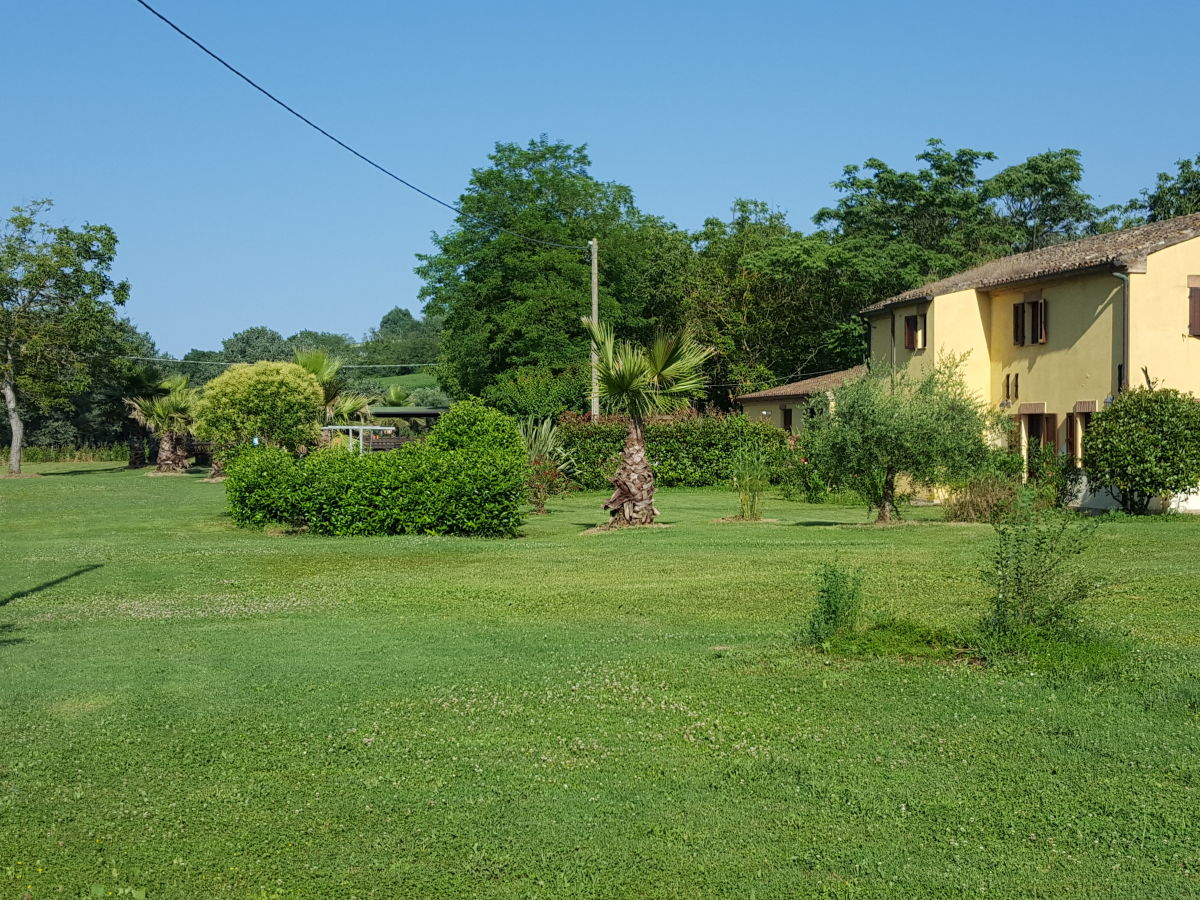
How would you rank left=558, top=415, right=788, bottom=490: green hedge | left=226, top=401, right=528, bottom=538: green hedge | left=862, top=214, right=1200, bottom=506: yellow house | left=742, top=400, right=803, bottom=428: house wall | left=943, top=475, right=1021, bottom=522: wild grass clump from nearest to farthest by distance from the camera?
left=226, top=401, right=528, bottom=538: green hedge, left=943, top=475, right=1021, bottom=522: wild grass clump, left=862, top=214, right=1200, bottom=506: yellow house, left=558, top=415, right=788, bottom=490: green hedge, left=742, top=400, right=803, bottom=428: house wall

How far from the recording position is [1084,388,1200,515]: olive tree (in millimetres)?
24562

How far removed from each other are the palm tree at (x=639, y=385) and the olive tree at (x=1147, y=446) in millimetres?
9158

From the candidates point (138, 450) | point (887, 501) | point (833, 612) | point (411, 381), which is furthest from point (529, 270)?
point (411, 381)

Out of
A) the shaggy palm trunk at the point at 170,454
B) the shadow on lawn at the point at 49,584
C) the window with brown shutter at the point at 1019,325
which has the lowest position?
the shadow on lawn at the point at 49,584

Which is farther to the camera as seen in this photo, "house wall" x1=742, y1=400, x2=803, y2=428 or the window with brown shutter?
"house wall" x1=742, y1=400, x2=803, y2=428

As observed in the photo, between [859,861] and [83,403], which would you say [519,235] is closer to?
[83,403]

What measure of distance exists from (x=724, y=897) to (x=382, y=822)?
1901 millimetres

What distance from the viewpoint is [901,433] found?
21688mm

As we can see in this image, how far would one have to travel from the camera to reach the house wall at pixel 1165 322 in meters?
27.4

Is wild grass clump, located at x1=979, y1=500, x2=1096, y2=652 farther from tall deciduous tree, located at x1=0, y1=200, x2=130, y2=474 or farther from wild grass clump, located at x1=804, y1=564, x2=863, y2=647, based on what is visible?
tall deciduous tree, located at x1=0, y1=200, x2=130, y2=474

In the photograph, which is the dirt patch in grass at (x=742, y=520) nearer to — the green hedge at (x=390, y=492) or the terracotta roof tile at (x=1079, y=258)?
the green hedge at (x=390, y=492)

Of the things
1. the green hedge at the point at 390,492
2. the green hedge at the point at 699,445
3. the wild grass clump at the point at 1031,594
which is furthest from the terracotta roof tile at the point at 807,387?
the wild grass clump at the point at 1031,594

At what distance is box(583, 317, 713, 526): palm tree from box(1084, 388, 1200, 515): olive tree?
361 inches

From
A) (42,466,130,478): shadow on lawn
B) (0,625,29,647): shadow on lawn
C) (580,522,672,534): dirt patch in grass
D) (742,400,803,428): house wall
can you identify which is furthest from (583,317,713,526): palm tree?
(42,466,130,478): shadow on lawn
